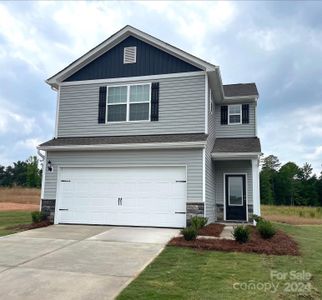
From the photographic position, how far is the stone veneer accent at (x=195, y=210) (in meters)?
11.1

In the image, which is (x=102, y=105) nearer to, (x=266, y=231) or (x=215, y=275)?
(x=266, y=231)

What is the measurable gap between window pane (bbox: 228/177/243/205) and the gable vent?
21.5 feet

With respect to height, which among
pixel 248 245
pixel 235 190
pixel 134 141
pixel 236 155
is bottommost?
pixel 248 245

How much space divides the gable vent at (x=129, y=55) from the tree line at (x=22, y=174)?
51663mm

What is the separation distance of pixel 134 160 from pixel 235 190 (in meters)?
5.37

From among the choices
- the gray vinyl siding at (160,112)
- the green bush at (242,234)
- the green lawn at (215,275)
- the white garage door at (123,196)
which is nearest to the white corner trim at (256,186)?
the gray vinyl siding at (160,112)

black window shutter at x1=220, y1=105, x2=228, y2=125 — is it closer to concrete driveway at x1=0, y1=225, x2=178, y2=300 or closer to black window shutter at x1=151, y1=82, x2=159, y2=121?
black window shutter at x1=151, y1=82, x2=159, y2=121

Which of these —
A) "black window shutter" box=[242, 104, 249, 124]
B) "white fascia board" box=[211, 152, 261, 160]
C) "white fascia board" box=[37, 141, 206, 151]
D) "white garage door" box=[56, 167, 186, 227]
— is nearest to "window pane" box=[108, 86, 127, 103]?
"white fascia board" box=[37, 141, 206, 151]

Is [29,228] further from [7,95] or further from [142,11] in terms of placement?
[7,95]

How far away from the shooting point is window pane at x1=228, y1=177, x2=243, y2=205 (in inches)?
Result: 589

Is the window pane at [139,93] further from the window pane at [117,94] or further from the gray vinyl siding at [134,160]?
the gray vinyl siding at [134,160]

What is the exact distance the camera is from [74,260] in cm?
686

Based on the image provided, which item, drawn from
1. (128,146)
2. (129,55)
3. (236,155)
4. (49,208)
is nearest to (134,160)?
(128,146)

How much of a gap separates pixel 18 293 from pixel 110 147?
740cm
